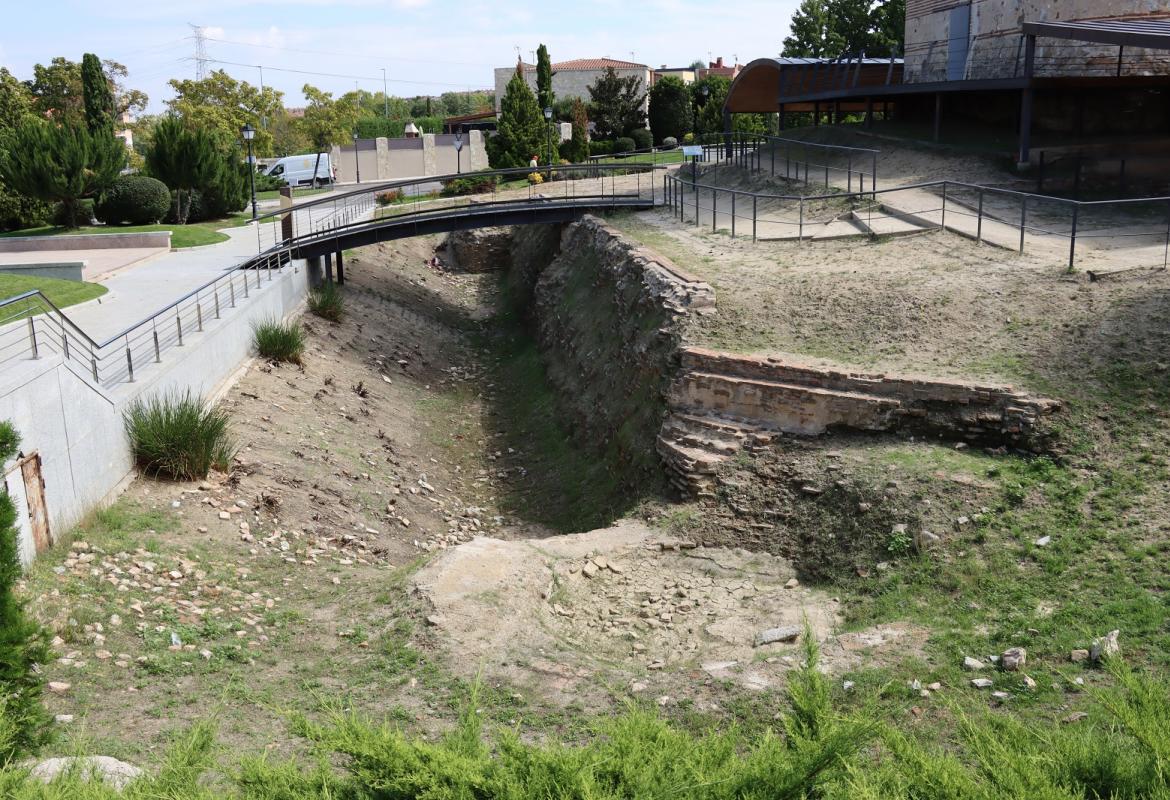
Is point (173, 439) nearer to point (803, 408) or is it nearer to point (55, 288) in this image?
point (803, 408)

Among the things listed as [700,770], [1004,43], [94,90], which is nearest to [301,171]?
[94,90]

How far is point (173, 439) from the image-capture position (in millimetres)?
14406

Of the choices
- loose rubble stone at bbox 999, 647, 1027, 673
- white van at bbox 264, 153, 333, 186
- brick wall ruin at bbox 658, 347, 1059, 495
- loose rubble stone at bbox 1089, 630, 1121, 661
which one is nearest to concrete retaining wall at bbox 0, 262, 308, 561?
brick wall ruin at bbox 658, 347, 1059, 495

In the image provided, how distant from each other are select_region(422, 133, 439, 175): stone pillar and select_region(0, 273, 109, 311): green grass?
38073 mm

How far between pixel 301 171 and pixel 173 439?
4552cm

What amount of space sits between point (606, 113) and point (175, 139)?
3180 cm

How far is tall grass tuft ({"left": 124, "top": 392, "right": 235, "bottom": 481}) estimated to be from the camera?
14.2 m

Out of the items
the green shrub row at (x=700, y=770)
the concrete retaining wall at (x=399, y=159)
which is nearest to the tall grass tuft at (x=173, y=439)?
the green shrub row at (x=700, y=770)

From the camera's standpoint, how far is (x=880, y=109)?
46750 millimetres

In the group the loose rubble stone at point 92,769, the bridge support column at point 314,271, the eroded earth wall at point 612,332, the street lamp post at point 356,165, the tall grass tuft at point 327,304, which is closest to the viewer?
the loose rubble stone at point 92,769

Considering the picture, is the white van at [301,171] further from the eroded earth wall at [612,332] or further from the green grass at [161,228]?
the eroded earth wall at [612,332]

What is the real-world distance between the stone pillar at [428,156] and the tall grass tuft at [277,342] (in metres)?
40.8

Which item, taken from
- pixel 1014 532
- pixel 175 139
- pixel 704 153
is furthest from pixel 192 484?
pixel 704 153

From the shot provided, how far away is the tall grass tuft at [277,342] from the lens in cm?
2008
